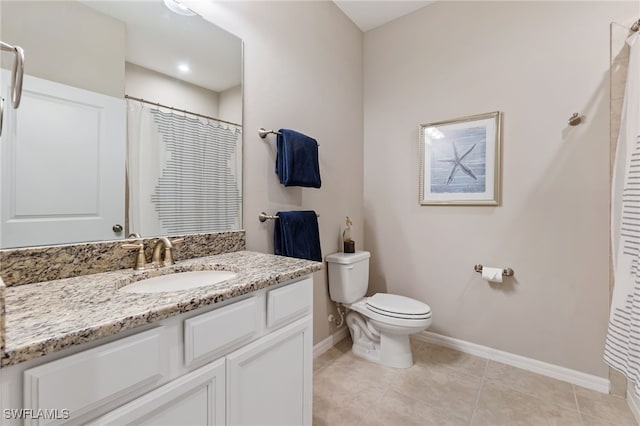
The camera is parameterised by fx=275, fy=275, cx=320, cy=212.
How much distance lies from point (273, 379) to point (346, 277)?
1109mm

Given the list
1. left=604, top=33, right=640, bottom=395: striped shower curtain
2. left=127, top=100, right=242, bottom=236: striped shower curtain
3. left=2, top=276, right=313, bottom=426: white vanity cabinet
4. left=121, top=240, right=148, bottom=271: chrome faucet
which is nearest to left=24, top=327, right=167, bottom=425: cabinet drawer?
left=2, top=276, right=313, bottom=426: white vanity cabinet

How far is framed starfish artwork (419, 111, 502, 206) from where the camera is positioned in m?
1.97

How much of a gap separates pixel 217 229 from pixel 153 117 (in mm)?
582

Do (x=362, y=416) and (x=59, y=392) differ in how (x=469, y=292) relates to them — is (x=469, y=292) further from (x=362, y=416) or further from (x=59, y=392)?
(x=59, y=392)

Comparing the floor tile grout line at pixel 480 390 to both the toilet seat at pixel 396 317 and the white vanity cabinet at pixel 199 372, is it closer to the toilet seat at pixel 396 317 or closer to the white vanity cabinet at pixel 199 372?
the toilet seat at pixel 396 317

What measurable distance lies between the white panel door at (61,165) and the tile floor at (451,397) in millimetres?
1419

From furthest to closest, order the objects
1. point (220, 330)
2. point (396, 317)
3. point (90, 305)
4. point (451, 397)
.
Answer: point (396, 317) < point (451, 397) < point (220, 330) < point (90, 305)

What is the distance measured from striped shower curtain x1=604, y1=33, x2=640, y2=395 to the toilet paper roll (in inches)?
26.3

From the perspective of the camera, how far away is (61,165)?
936 millimetres

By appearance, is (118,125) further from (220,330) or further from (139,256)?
(220,330)

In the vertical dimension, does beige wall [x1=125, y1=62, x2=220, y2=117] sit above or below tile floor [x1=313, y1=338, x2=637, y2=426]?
above

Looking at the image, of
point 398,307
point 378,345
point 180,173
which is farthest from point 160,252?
point 378,345

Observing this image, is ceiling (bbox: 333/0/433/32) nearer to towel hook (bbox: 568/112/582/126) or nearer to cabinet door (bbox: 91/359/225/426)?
towel hook (bbox: 568/112/582/126)

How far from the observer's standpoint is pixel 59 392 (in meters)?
0.54
